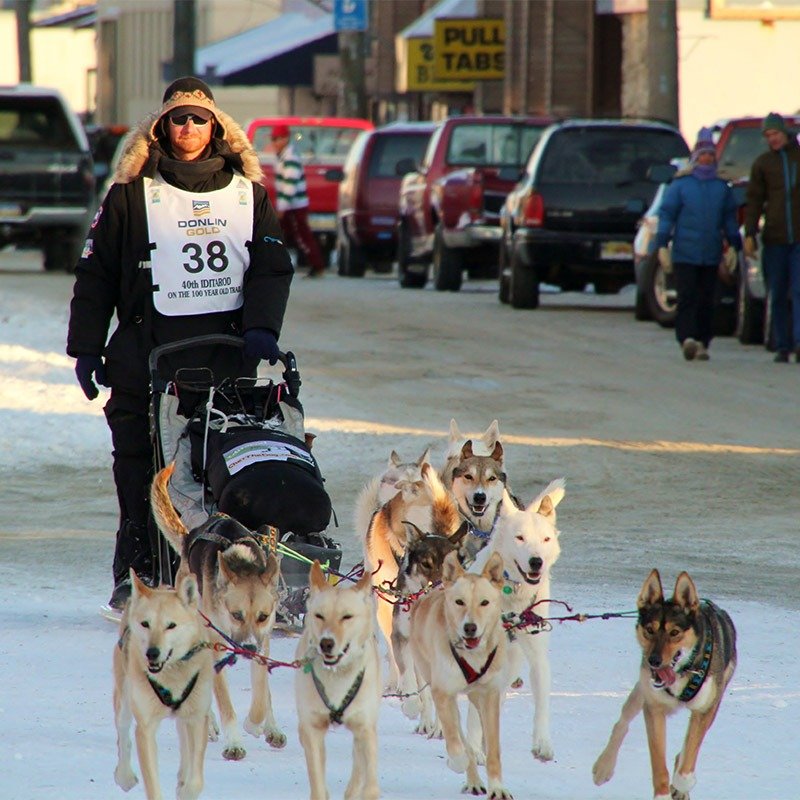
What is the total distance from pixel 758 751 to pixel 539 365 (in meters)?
9.81

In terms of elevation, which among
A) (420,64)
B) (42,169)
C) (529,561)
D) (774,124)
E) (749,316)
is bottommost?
(749,316)

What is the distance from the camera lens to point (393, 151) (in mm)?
25422

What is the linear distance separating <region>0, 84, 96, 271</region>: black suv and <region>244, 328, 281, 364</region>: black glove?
59.0ft

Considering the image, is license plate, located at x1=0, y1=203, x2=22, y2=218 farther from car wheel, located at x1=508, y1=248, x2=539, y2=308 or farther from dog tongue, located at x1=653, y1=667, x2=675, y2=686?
dog tongue, located at x1=653, y1=667, x2=675, y2=686

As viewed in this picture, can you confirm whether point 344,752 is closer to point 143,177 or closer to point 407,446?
point 143,177

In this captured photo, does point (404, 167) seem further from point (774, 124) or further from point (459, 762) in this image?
point (459, 762)

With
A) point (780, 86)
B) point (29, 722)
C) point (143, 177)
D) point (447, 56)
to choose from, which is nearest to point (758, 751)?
point (29, 722)

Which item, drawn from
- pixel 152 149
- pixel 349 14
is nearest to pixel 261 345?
pixel 152 149

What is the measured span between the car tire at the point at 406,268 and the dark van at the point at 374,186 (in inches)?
43.0

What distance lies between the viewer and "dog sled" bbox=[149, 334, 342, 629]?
6.23 metres

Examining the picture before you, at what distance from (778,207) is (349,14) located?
2115 cm

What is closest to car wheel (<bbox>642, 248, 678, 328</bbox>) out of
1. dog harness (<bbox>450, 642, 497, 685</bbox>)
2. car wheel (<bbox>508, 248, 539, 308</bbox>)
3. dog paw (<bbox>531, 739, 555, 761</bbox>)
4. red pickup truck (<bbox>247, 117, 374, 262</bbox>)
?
car wheel (<bbox>508, 248, 539, 308</bbox>)

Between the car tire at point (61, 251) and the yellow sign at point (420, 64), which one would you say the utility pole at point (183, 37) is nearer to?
the yellow sign at point (420, 64)

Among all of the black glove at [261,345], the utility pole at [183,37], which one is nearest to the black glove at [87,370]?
the black glove at [261,345]
